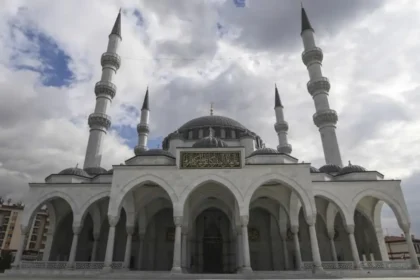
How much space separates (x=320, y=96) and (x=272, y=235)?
941cm

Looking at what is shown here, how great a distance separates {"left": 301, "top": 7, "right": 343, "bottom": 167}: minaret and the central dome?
565 cm

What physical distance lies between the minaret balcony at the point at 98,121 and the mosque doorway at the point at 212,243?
8328mm

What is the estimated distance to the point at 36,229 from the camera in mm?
41688

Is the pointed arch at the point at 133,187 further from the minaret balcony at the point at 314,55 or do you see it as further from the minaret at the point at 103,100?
the minaret balcony at the point at 314,55

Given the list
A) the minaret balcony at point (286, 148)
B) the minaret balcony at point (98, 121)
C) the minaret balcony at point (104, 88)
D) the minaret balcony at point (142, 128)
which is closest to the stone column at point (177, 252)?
the minaret balcony at point (98, 121)

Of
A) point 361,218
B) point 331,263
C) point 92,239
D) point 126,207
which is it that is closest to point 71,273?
point 126,207

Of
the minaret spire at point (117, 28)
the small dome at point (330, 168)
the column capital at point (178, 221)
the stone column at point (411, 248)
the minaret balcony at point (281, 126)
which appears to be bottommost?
the stone column at point (411, 248)

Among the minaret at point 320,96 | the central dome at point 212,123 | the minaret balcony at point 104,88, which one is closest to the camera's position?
the minaret at point 320,96

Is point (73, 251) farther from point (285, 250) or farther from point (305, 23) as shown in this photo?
point (305, 23)

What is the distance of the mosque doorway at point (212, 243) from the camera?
602 inches

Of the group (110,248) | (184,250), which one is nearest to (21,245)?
(110,248)

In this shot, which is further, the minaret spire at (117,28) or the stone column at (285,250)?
the minaret spire at (117,28)

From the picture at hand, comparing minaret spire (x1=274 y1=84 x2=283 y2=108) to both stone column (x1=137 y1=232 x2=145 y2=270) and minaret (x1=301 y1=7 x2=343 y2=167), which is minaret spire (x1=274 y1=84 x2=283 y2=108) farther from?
stone column (x1=137 y1=232 x2=145 y2=270)

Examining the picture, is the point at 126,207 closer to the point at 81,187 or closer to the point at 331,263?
the point at 81,187
